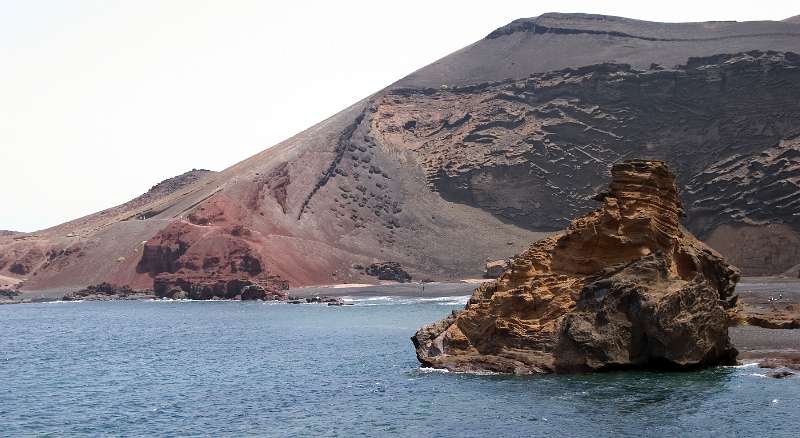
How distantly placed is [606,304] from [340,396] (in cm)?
1458

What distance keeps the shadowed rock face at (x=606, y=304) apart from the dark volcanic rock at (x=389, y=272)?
120929 mm

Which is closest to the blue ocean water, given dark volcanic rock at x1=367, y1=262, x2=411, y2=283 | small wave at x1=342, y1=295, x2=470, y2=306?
small wave at x1=342, y1=295, x2=470, y2=306

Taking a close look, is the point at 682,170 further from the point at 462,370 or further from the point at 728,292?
the point at 462,370

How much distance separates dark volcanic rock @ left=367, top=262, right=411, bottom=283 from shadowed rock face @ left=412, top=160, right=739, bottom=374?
4761 inches

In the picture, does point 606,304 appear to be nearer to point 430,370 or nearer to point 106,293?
point 430,370

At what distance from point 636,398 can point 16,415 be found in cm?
3010

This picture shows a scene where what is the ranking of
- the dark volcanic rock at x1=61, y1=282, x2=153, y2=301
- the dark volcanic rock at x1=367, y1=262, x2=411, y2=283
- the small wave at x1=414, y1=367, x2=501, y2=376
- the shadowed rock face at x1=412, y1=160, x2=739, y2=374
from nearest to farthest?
1. the shadowed rock face at x1=412, y1=160, x2=739, y2=374
2. the small wave at x1=414, y1=367, x2=501, y2=376
3. the dark volcanic rock at x1=61, y1=282, x2=153, y2=301
4. the dark volcanic rock at x1=367, y1=262, x2=411, y2=283

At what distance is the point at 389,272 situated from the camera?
180125mm

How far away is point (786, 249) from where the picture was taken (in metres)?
160

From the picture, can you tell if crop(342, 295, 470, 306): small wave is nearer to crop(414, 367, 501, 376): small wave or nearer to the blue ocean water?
the blue ocean water

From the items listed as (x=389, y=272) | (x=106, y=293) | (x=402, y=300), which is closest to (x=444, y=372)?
(x=402, y=300)

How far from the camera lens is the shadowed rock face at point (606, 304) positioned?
161ft

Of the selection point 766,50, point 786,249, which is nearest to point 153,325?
point 786,249

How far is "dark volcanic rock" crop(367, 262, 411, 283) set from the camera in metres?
180
